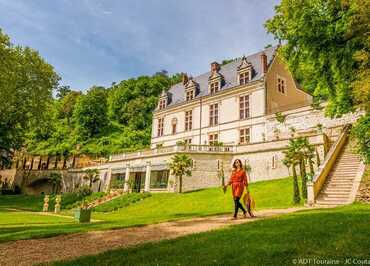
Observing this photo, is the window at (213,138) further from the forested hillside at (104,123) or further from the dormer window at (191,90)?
the forested hillside at (104,123)

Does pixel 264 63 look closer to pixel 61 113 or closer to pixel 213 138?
pixel 213 138

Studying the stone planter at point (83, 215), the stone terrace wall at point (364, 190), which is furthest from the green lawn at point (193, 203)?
the stone terrace wall at point (364, 190)

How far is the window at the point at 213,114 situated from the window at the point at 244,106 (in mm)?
3964

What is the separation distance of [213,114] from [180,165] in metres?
12.0

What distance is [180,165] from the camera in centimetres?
3391

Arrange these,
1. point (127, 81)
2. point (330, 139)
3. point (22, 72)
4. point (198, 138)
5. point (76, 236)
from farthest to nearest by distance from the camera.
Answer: point (127, 81) → point (198, 138) → point (22, 72) → point (330, 139) → point (76, 236)

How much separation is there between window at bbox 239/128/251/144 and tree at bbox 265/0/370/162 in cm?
2083

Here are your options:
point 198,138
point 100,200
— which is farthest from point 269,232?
point 198,138

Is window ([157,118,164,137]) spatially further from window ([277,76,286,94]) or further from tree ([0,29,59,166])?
window ([277,76,286,94])

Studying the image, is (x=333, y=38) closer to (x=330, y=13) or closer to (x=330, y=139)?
(x=330, y=13)

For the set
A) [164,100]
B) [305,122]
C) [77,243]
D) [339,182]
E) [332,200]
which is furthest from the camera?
[164,100]

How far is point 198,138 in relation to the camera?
44.2m

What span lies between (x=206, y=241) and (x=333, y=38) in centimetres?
1248

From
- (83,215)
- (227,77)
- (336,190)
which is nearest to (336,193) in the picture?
(336,190)
